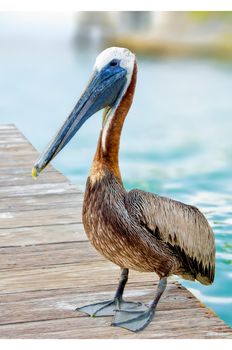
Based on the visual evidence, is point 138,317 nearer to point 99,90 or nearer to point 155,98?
point 99,90

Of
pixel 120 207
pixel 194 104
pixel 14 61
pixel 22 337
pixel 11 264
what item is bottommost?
pixel 194 104

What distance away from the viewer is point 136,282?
9.14 ft

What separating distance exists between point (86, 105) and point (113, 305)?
0.67m

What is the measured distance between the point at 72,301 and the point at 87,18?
8.92 ft

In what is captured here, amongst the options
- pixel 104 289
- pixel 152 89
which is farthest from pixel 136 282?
pixel 152 89

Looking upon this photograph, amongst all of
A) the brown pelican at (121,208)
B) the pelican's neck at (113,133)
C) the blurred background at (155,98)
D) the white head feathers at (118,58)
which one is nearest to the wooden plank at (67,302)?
the brown pelican at (121,208)

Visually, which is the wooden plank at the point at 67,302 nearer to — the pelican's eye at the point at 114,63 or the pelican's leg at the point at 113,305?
the pelican's leg at the point at 113,305

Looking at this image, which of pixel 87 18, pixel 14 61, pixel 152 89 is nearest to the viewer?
pixel 87 18

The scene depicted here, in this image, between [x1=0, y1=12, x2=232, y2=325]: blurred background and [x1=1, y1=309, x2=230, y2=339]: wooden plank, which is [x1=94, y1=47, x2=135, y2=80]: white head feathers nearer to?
[x1=1, y1=309, x2=230, y2=339]: wooden plank

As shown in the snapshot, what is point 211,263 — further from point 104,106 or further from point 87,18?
point 87,18

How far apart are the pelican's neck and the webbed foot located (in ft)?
1.50

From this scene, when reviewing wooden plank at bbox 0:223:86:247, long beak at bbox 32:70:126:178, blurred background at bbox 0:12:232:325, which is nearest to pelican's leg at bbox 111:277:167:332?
long beak at bbox 32:70:126:178

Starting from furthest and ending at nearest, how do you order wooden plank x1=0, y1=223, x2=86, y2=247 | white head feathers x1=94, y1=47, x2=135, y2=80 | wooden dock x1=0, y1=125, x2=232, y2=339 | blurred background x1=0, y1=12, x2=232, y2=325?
blurred background x1=0, y1=12, x2=232, y2=325 → wooden plank x1=0, y1=223, x2=86, y2=247 → wooden dock x1=0, y1=125, x2=232, y2=339 → white head feathers x1=94, y1=47, x2=135, y2=80

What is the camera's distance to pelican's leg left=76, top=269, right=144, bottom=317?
8.21 feet
